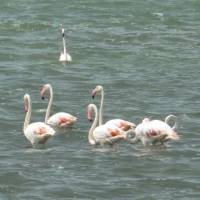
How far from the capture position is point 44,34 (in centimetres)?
3541

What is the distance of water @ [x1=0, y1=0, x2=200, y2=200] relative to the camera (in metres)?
18.1

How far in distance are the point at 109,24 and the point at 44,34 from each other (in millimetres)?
3086

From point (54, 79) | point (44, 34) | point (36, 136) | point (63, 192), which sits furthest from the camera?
point (44, 34)

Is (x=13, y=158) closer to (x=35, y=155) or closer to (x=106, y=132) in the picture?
(x=35, y=155)

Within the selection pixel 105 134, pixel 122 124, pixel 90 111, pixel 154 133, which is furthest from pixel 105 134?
pixel 90 111

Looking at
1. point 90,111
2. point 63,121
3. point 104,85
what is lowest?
point 63,121

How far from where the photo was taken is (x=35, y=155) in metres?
19.9

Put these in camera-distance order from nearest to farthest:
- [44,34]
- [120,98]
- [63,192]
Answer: [63,192] → [120,98] → [44,34]

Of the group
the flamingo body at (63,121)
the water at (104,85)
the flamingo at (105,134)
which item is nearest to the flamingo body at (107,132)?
the flamingo at (105,134)

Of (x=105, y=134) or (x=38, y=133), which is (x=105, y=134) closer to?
(x=105, y=134)

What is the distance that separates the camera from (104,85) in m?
27.3

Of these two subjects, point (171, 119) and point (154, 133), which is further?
point (171, 119)

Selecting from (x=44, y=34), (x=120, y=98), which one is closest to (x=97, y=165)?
(x=120, y=98)

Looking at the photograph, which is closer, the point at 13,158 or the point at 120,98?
the point at 13,158
